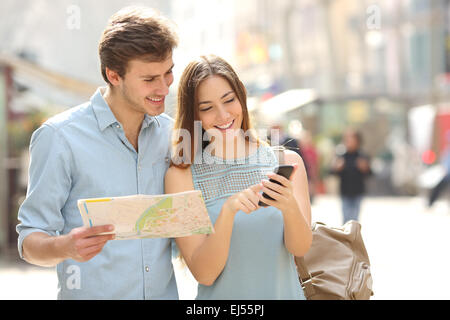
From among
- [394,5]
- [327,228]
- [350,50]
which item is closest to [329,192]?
[350,50]

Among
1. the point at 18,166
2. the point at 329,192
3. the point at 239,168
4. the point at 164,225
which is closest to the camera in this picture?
the point at 164,225

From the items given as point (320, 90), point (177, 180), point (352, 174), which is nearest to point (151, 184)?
point (177, 180)

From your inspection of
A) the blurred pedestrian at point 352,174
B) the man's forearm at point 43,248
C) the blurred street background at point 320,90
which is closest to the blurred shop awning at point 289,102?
the blurred street background at point 320,90

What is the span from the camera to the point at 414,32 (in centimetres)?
2466

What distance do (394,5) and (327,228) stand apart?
23.4 meters

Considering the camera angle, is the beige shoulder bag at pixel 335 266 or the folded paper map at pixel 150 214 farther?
the beige shoulder bag at pixel 335 266

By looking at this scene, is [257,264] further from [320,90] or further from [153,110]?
[320,90]

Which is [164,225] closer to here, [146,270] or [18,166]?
[146,270]

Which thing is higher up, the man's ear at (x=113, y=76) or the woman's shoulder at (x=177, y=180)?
the man's ear at (x=113, y=76)

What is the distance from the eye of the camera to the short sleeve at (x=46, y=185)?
224 centimetres

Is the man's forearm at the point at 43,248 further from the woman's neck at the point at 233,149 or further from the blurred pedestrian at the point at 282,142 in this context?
the blurred pedestrian at the point at 282,142

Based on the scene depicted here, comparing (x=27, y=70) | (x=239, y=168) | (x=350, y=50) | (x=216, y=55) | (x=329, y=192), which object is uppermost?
(x=350, y=50)
